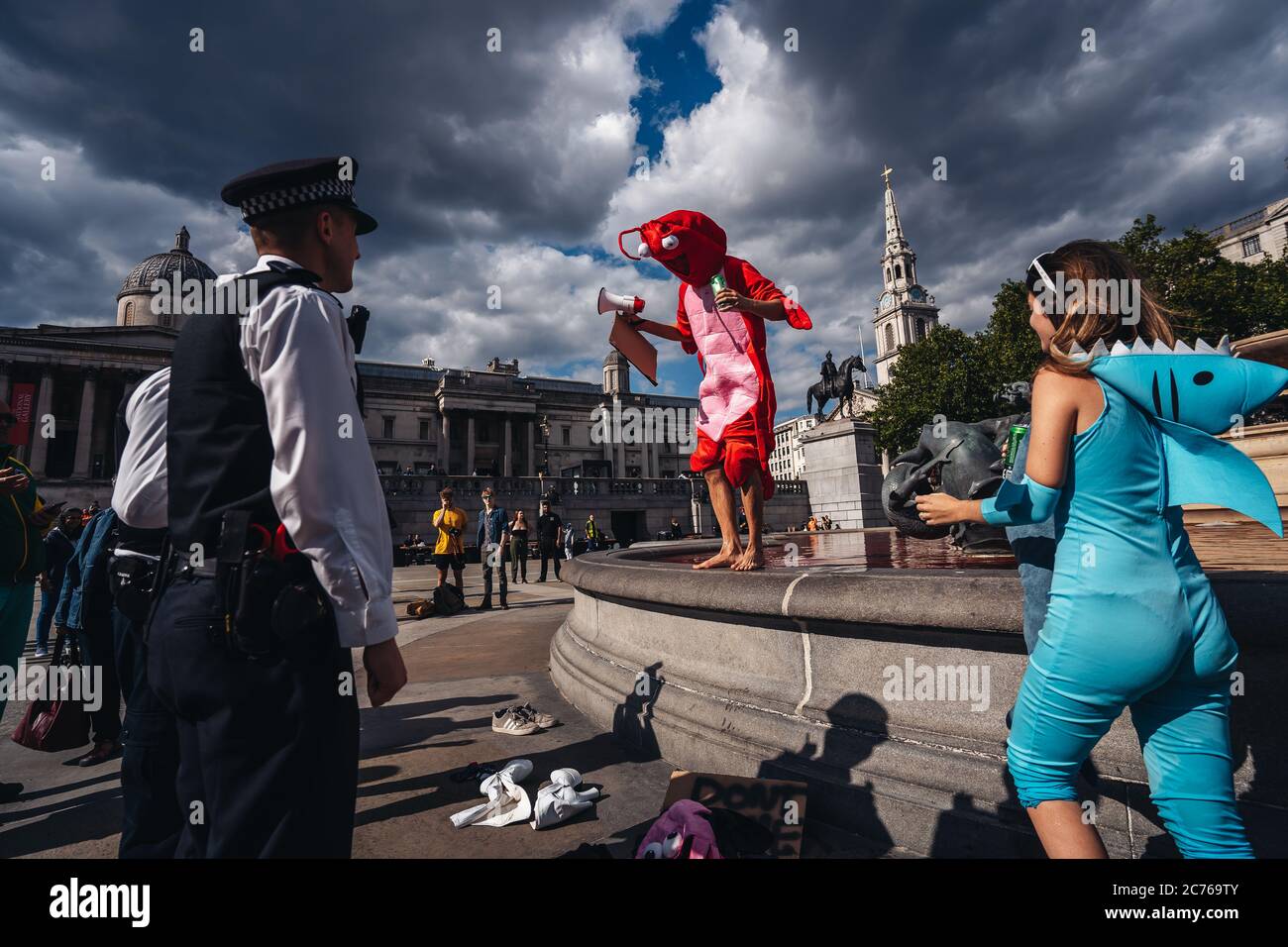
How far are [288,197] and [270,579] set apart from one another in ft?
3.59

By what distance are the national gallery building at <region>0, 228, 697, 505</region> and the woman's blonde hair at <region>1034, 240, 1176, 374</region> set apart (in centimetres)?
3542

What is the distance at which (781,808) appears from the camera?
235 cm

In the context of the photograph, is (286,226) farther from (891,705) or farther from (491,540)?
(491,540)

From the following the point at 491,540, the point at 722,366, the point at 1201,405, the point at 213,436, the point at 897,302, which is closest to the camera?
the point at 213,436

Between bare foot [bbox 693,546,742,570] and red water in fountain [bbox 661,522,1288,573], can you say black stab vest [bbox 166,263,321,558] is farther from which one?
red water in fountain [bbox 661,522,1288,573]

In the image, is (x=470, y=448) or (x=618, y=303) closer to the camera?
(x=618, y=303)

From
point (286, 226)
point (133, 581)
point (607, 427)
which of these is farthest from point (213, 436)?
point (607, 427)

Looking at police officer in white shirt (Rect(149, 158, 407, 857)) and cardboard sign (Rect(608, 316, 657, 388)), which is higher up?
cardboard sign (Rect(608, 316, 657, 388))

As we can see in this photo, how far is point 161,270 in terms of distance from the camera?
50.8 m

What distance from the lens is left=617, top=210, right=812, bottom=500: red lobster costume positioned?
3865 mm

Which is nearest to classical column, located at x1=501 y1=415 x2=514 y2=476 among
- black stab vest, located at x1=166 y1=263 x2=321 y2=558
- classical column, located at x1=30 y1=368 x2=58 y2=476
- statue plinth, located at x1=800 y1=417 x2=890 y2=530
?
classical column, located at x1=30 y1=368 x2=58 y2=476

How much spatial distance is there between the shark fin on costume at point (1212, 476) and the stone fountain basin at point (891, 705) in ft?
1.91
